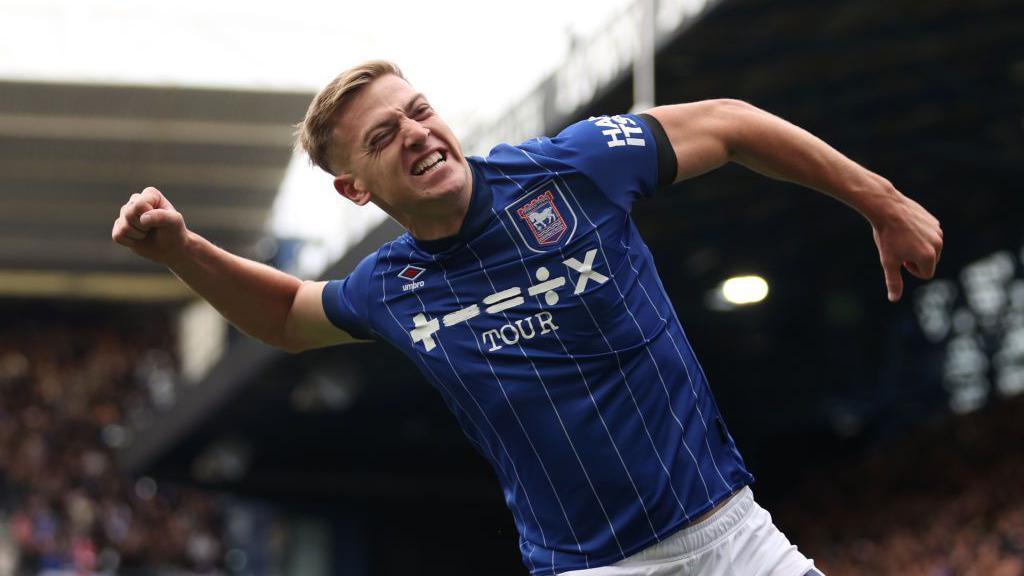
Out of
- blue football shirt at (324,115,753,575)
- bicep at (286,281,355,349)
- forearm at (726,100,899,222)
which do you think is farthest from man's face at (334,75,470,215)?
forearm at (726,100,899,222)

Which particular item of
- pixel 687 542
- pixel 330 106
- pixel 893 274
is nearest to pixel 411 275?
pixel 330 106

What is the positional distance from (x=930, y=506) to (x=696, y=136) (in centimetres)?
1343

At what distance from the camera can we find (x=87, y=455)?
29078 millimetres

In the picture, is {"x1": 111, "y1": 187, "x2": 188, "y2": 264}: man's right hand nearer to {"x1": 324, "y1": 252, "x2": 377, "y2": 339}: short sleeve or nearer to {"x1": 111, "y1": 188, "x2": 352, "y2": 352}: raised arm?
{"x1": 111, "y1": 188, "x2": 352, "y2": 352}: raised arm

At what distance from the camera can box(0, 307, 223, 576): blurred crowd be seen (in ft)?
82.8

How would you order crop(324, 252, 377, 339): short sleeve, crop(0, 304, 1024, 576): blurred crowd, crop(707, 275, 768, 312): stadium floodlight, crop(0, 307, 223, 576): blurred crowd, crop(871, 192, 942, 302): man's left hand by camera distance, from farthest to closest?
crop(0, 307, 223, 576): blurred crowd → crop(707, 275, 768, 312): stadium floodlight → crop(0, 304, 1024, 576): blurred crowd → crop(324, 252, 377, 339): short sleeve → crop(871, 192, 942, 302): man's left hand

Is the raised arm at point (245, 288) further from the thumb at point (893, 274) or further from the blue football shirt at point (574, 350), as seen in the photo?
the thumb at point (893, 274)

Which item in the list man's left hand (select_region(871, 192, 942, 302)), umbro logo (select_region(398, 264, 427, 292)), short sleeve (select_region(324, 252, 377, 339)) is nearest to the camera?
man's left hand (select_region(871, 192, 942, 302))

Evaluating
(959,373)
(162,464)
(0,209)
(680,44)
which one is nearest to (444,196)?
(680,44)

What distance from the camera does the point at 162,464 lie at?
26.2 metres

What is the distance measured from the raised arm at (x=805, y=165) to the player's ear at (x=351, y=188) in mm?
674

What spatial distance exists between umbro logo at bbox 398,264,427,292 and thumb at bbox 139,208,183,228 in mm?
512

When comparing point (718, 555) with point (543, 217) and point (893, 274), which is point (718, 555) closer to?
point (893, 274)

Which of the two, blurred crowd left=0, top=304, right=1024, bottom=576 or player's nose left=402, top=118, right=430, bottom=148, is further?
blurred crowd left=0, top=304, right=1024, bottom=576
